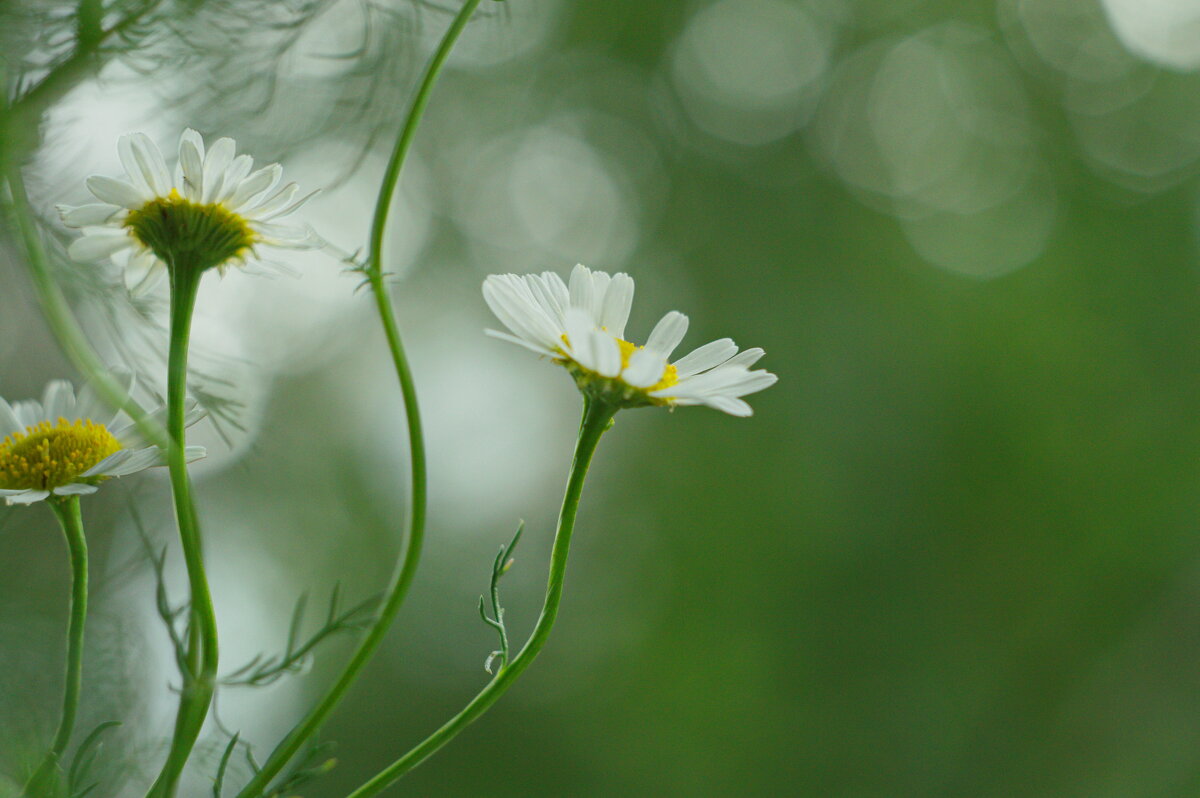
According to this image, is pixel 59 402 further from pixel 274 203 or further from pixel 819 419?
pixel 819 419

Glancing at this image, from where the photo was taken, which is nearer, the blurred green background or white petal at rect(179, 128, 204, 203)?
white petal at rect(179, 128, 204, 203)

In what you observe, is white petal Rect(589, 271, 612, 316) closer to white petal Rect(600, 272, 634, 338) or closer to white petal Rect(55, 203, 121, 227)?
white petal Rect(600, 272, 634, 338)

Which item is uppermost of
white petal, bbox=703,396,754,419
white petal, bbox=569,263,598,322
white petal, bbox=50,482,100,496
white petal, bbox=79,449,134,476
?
white petal, bbox=569,263,598,322

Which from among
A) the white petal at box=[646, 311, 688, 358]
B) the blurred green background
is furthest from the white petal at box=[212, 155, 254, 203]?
the blurred green background

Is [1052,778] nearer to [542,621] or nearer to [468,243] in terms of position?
[468,243]

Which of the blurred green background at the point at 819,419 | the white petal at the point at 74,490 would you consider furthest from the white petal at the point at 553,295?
the blurred green background at the point at 819,419

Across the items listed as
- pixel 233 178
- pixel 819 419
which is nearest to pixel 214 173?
pixel 233 178

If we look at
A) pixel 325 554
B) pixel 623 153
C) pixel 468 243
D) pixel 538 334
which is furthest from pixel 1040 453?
pixel 538 334
